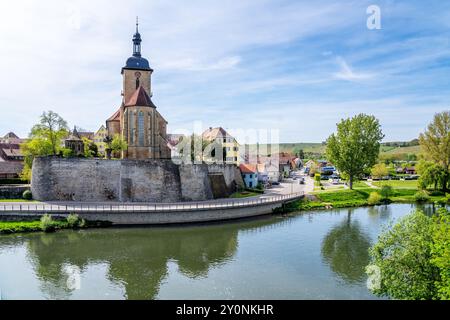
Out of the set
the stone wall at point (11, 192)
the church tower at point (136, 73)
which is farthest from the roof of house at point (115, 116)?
the stone wall at point (11, 192)

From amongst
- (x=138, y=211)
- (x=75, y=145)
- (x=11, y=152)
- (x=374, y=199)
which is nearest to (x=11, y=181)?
(x=75, y=145)

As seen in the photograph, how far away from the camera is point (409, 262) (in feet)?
42.8

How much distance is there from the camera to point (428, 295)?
1205 cm

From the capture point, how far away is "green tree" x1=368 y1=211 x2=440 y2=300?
40.7 ft

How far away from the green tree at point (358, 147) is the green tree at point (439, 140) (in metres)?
8.61

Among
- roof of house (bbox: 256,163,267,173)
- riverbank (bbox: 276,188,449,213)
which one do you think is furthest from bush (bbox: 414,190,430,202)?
roof of house (bbox: 256,163,267,173)

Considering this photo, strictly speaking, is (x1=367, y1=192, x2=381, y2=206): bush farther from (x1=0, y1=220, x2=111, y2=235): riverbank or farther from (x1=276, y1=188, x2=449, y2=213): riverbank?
(x1=0, y1=220, x2=111, y2=235): riverbank

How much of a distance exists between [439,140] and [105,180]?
4533 cm

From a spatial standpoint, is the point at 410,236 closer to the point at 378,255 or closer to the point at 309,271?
the point at 378,255

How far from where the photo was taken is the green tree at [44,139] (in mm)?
39656

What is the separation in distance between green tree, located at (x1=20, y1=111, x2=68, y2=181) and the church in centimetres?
721

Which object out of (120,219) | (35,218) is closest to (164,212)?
(120,219)

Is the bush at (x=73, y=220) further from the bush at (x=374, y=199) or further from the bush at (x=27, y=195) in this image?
the bush at (x=374, y=199)
